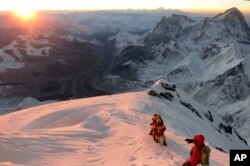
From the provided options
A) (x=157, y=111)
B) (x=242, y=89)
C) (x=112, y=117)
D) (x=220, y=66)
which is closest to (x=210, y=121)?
(x=157, y=111)

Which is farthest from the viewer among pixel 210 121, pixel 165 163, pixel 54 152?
pixel 210 121

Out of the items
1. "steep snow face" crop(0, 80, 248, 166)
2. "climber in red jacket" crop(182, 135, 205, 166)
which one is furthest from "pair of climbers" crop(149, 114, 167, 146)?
"climber in red jacket" crop(182, 135, 205, 166)

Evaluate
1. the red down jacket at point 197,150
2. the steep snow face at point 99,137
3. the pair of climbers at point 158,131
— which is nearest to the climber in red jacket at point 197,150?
the red down jacket at point 197,150

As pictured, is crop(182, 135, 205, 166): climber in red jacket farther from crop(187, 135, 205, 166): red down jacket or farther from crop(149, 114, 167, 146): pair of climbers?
crop(149, 114, 167, 146): pair of climbers

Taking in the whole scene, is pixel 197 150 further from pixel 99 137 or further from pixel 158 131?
pixel 99 137

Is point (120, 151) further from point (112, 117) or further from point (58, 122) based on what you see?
point (58, 122)

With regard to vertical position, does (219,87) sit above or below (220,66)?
below

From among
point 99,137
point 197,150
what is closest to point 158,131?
point 99,137

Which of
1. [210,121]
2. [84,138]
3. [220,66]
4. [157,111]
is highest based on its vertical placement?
[220,66]
